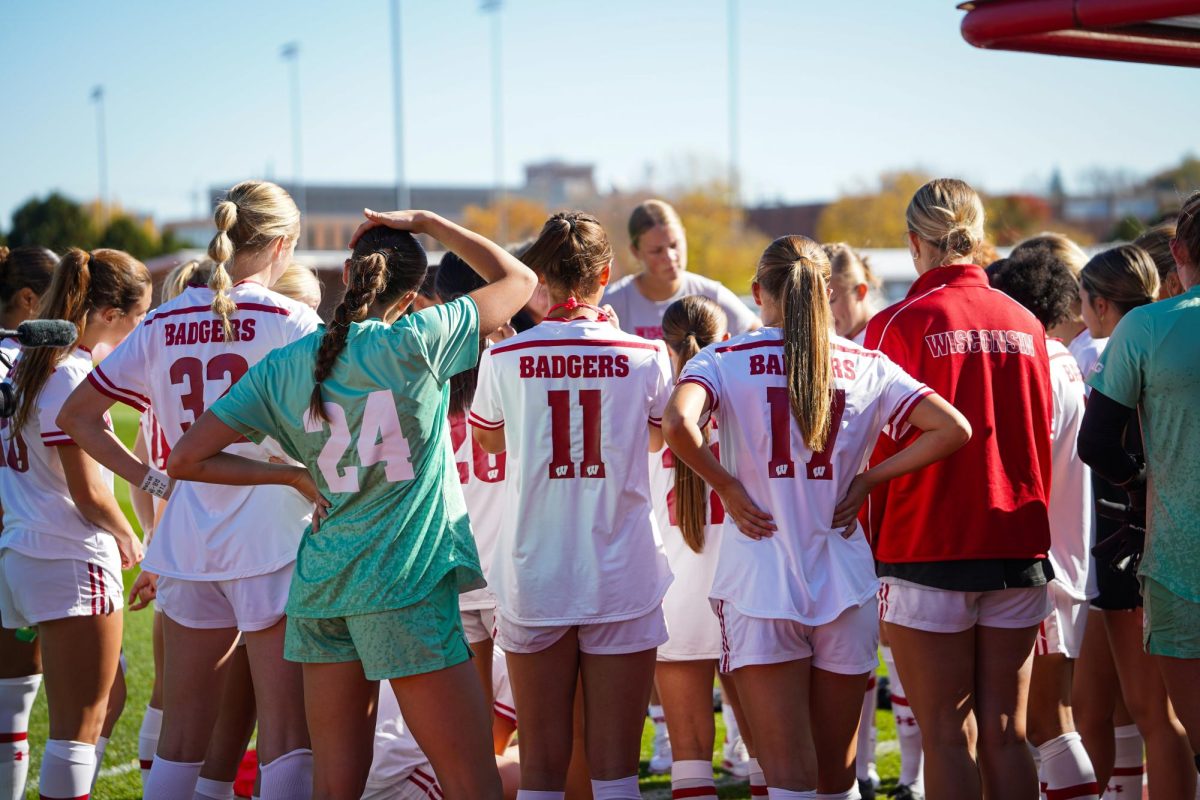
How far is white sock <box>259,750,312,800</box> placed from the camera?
A: 3.42 meters

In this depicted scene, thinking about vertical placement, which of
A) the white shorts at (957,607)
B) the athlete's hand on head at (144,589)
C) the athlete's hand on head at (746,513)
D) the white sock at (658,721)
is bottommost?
the white sock at (658,721)

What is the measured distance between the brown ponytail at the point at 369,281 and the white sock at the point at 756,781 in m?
2.10

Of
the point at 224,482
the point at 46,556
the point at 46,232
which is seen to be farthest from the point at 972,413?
the point at 46,232

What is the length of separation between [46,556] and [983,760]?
3.32m

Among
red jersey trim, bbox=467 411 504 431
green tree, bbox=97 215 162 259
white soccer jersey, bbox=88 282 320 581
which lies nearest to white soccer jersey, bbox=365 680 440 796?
white soccer jersey, bbox=88 282 320 581

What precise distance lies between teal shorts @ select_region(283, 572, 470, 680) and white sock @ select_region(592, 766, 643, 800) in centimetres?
84

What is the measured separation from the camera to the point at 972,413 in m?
3.80

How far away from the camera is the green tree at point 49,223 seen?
46.5 m

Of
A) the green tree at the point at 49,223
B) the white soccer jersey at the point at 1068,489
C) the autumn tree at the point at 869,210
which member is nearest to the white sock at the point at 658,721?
the white soccer jersey at the point at 1068,489

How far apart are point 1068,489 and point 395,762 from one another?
8.38 feet

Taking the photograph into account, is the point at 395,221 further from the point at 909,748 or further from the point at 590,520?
the point at 909,748

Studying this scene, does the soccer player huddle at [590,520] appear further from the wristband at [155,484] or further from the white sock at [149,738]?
the white sock at [149,738]

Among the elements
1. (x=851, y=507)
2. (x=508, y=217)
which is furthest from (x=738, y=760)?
(x=508, y=217)

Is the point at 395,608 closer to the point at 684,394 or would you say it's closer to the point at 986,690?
the point at 684,394
